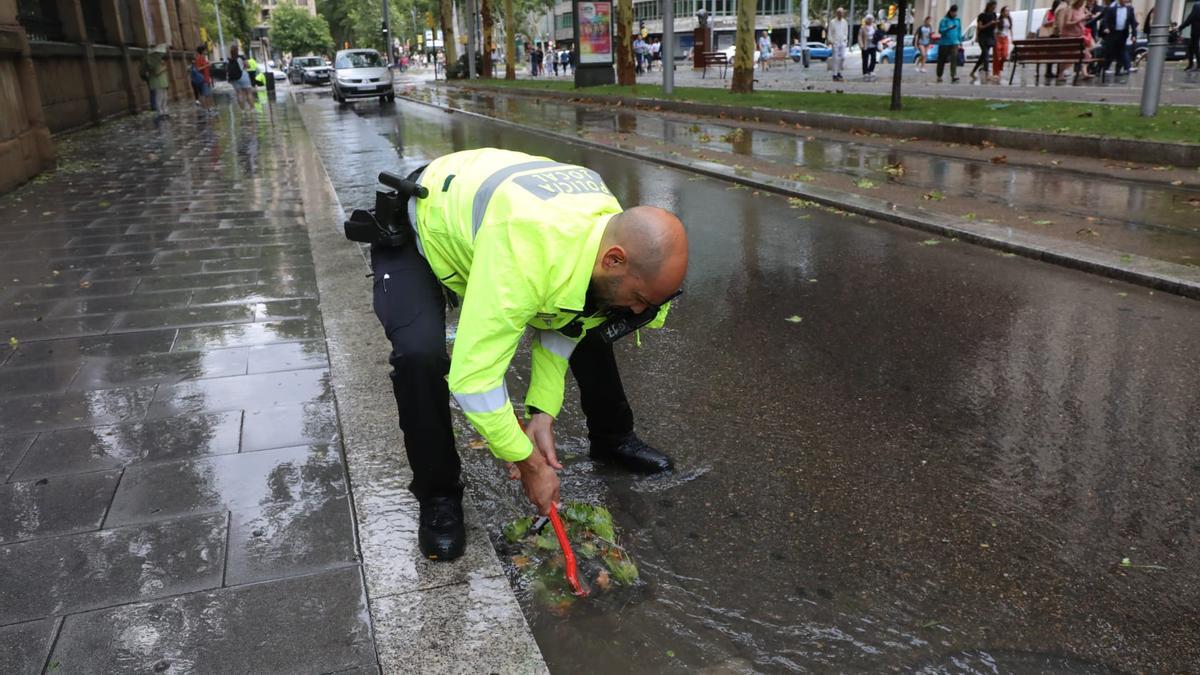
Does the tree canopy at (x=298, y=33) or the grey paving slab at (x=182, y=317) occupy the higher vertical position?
the tree canopy at (x=298, y=33)

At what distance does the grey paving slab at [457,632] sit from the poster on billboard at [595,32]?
2951 centimetres

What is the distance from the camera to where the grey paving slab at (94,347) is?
4.79 m

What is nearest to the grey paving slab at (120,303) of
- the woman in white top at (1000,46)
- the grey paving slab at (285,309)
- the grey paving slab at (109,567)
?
the grey paving slab at (285,309)

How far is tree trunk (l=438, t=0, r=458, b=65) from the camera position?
45.8 metres

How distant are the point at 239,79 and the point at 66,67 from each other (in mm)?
10967

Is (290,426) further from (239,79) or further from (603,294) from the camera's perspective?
(239,79)

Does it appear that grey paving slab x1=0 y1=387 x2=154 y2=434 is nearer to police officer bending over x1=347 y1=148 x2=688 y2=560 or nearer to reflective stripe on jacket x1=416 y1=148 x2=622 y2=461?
police officer bending over x1=347 y1=148 x2=688 y2=560

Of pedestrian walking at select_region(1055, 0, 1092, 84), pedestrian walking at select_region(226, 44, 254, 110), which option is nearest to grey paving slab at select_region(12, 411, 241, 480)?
pedestrian walking at select_region(1055, 0, 1092, 84)

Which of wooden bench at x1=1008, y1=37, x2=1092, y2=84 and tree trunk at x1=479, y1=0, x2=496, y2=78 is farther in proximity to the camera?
tree trunk at x1=479, y1=0, x2=496, y2=78

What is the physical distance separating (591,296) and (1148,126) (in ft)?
39.3

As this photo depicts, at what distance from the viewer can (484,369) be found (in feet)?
7.26

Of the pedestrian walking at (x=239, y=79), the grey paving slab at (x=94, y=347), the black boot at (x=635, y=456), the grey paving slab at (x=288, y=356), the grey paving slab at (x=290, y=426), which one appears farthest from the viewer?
the pedestrian walking at (x=239, y=79)

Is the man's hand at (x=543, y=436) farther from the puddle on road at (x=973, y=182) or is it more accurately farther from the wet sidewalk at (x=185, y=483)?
the puddle on road at (x=973, y=182)

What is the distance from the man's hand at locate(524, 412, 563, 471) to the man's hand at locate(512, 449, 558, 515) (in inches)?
3.4
